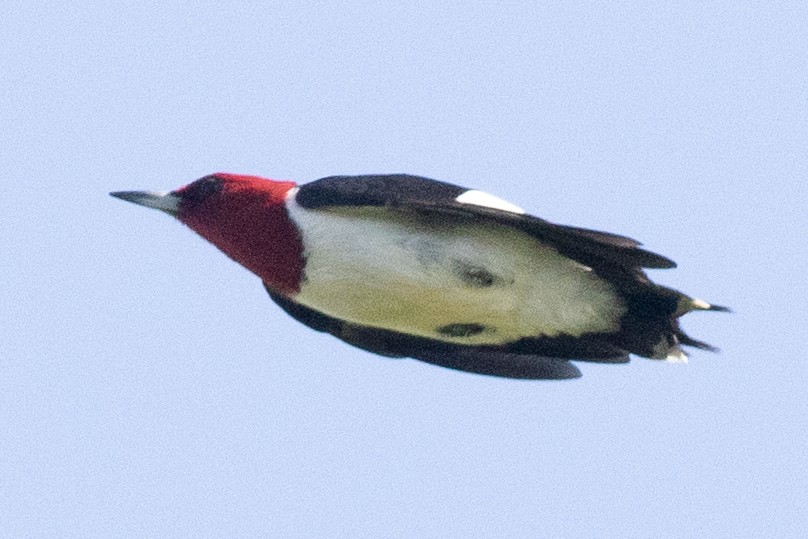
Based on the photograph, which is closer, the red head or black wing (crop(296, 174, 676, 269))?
black wing (crop(296, 174, 676, 269))

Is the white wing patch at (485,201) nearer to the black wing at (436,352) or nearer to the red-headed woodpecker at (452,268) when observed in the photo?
the red-headed woodpecker at (452,268)

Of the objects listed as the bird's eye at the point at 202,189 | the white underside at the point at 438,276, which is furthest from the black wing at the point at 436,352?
the bird's eye at the point at 202,189

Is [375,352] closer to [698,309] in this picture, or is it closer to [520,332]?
[520,332]

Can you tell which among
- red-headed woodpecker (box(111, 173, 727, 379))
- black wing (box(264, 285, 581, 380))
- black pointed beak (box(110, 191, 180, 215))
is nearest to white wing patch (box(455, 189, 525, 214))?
red-headed woodpecker (box(111, 173, 727, 379))

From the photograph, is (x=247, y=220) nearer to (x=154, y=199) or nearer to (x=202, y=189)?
(x=202, y=189)

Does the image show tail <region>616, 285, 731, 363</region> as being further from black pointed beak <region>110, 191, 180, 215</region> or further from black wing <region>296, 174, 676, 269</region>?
black pointed beak <region>110, 191, 180, 215</region>

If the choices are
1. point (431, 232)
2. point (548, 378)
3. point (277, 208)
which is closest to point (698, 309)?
point (548, 378)
